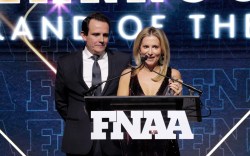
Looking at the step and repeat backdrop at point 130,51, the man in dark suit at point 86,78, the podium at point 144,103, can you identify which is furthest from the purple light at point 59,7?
the podium at point 144,103

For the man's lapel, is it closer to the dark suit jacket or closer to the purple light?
the dark suit jacket

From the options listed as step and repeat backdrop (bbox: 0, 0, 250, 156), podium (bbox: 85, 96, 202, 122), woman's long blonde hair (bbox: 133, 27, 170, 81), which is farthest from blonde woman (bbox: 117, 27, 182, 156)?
step and repeat backdrop (bbox: 0, 0, 250, 156)

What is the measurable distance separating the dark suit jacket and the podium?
0.72 metres

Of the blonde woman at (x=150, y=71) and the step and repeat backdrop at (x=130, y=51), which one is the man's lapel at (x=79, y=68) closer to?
the blonde woman at (x=150, y=71)

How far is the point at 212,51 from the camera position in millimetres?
4844

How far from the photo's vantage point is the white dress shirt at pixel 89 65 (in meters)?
3.39

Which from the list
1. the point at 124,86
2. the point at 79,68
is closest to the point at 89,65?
the point at 79,68

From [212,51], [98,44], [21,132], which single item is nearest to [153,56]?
[98,44]

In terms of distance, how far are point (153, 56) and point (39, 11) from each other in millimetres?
2097

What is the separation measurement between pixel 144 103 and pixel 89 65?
902 millimetres

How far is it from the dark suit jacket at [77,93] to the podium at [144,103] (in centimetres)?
72

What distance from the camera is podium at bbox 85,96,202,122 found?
2.59m

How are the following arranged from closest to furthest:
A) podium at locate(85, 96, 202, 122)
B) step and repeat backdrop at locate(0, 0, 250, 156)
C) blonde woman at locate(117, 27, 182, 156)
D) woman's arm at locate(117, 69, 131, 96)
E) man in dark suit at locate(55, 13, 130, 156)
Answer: podium at locate(85, 96, 202, 122), blonde woman at locate(117, 27, 182, 156), woman's arm at locate(117, 69, 131, 96), man in dark suit at locate(55, 13, 130, 156), step and repeat backdrop at locate(0, 0, 250, 156)

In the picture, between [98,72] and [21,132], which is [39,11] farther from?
[98,72]
